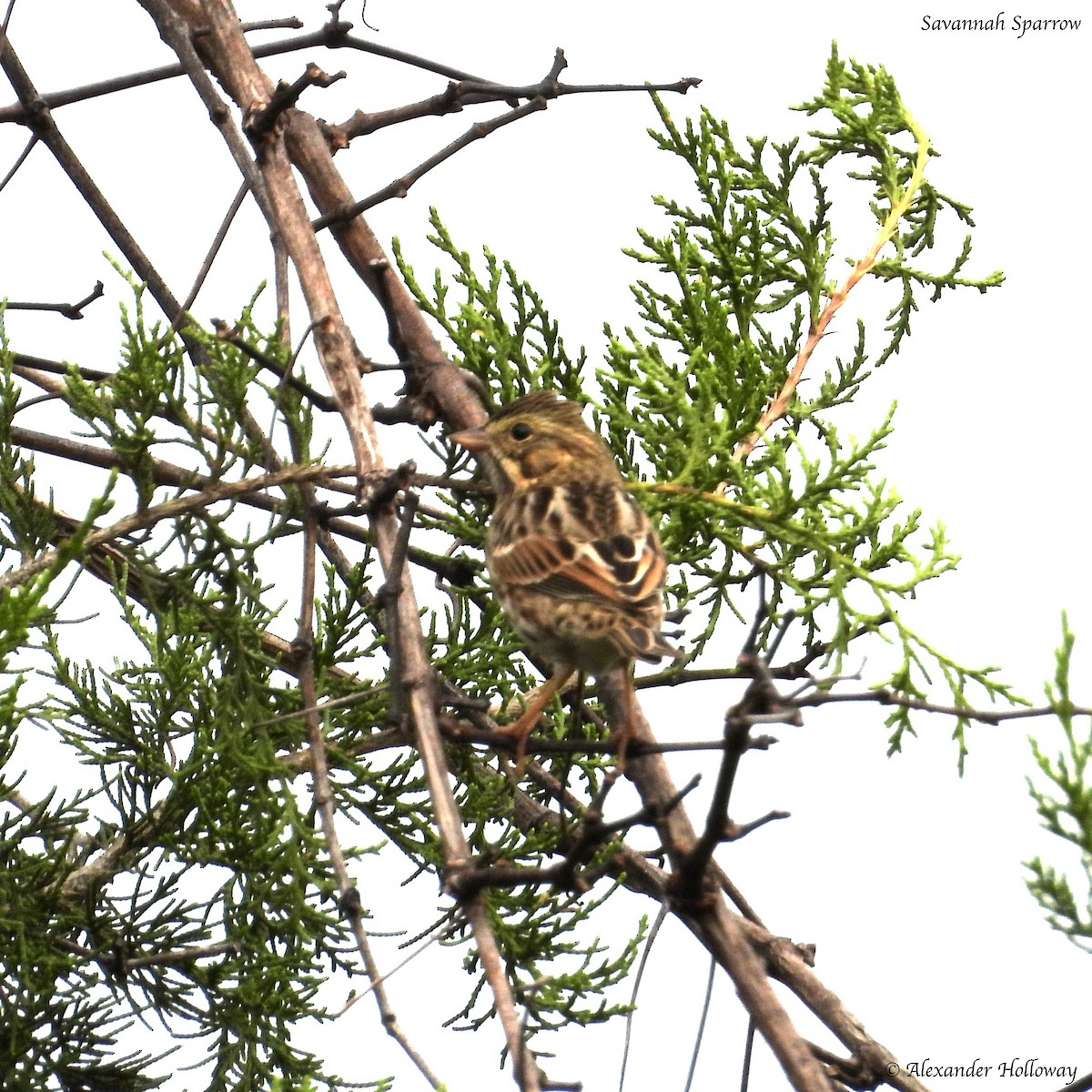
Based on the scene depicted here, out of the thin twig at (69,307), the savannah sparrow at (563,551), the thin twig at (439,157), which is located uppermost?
the thin twig at (69,307)

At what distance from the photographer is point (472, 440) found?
4.43 m

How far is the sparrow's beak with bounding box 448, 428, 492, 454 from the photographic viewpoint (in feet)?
14.4

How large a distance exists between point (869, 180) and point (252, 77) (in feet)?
6.98

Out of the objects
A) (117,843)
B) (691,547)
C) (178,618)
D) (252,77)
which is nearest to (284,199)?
(252,77)

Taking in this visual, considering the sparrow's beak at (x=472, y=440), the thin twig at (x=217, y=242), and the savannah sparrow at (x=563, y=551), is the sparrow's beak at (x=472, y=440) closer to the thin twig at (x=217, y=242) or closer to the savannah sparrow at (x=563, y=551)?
the savannah sparrow at (x=563, y=551)

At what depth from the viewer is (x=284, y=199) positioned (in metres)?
4.29

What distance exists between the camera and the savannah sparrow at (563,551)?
167 inches

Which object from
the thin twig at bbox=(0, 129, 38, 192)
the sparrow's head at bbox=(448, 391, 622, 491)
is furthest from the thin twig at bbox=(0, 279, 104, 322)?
the sparrow's head at bbox=(448, 391, 622, 491)

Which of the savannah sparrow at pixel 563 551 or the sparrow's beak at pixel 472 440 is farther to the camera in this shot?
the sparrow's beak at pixel 472 440

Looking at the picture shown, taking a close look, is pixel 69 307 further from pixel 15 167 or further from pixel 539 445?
pixel 539 445

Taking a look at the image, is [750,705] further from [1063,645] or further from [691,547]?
[691,547]

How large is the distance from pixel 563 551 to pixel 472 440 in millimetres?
438

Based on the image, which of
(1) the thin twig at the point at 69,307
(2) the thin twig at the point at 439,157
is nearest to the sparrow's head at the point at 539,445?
(2) the thin twig at the point at 439,157

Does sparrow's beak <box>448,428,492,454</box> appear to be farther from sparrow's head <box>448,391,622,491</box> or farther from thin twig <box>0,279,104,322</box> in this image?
thin twig <box>0,279,104,322</box>
